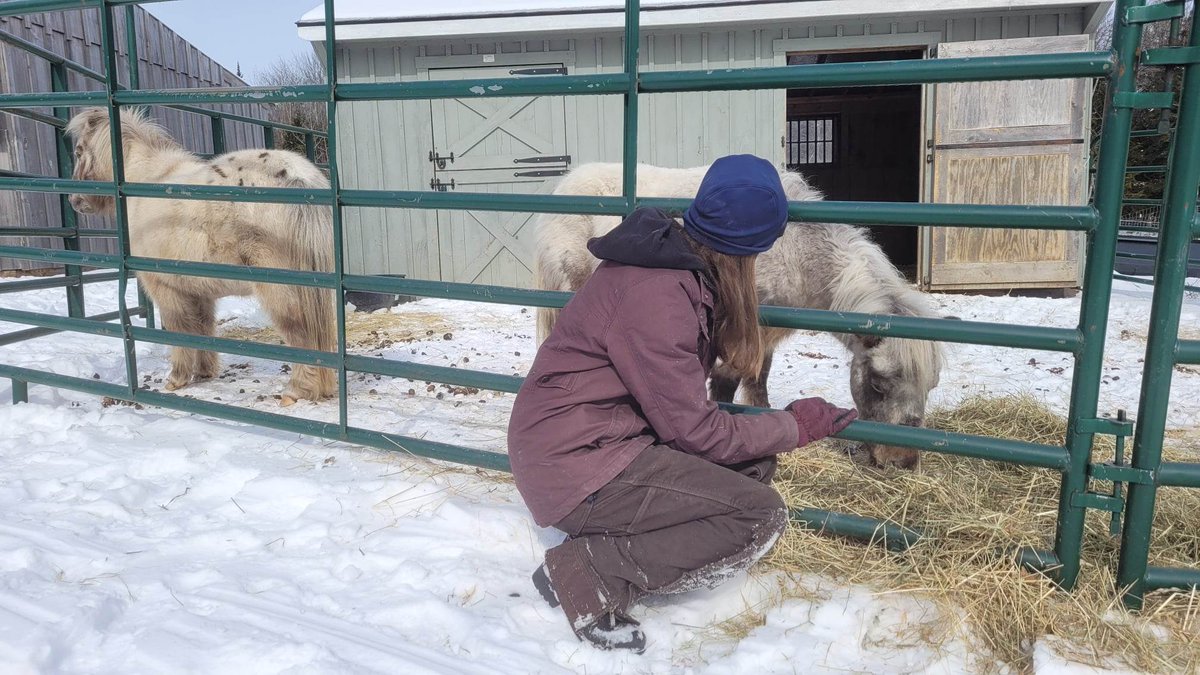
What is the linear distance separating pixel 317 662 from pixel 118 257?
3051 mm

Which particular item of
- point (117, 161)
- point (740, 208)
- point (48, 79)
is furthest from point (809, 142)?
point (740, 208)

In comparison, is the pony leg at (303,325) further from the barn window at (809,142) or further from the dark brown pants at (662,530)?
the barn window at (809,142)

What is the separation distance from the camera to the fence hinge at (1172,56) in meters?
2.13

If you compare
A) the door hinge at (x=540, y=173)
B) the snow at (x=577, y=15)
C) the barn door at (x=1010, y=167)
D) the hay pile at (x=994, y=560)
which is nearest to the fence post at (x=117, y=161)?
the hay pile at (x=994, y=560)

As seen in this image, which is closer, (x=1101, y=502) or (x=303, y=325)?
(x=1101, y=502)

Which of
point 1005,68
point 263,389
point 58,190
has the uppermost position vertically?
point 1005,68

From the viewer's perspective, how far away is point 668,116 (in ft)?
30.8

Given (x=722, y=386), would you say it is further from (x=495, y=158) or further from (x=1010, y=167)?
(x=1010, y=167)

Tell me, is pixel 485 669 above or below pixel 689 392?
below

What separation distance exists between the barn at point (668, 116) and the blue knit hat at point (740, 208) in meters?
7.06

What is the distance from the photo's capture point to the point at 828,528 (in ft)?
9.16

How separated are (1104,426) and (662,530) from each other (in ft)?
4.45

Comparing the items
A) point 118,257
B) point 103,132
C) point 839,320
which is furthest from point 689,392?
point 103,132

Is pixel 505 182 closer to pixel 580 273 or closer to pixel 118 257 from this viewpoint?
pixel 580 273
